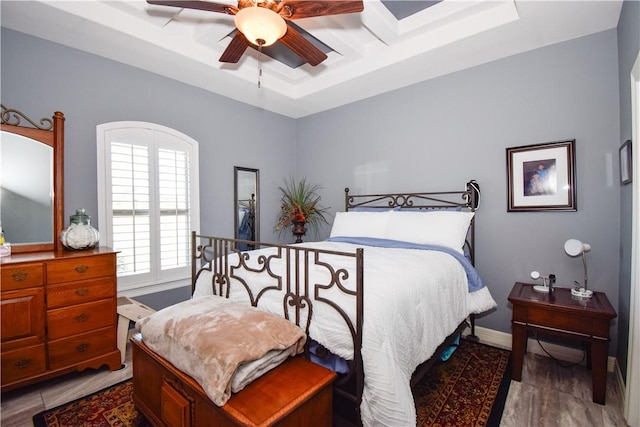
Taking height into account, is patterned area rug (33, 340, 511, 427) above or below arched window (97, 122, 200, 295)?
below

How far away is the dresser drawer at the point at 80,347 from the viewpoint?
211 centimetres

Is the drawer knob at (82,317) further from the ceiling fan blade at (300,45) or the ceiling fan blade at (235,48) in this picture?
the ceiling fan blade at (300,45)

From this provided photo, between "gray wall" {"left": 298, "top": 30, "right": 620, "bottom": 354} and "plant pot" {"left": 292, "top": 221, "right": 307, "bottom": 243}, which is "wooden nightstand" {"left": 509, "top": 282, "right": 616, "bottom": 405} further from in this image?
"plant pot" {"left": 292, "top": 221, "right": 307, "bottom": 243}

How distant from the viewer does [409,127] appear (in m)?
3.45

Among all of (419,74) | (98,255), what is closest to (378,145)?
(419,74)

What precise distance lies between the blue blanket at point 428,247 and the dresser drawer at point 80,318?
202cm

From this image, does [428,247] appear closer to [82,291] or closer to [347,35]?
[347,35]

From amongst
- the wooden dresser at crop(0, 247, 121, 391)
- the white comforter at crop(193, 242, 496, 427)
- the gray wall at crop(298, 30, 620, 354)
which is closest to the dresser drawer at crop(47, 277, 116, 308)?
the wooden dresser at crop(0, 247, 121, 391)

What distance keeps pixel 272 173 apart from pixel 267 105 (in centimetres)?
91

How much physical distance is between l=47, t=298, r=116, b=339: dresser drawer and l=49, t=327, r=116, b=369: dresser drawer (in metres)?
0.04

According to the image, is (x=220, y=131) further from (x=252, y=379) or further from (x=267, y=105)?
(x=252, y=379)

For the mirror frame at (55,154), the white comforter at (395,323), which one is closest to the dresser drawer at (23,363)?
the mirror frame at (55,154)

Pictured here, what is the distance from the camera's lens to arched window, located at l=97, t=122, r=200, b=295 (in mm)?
2822

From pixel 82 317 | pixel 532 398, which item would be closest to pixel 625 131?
pixel 532 398
